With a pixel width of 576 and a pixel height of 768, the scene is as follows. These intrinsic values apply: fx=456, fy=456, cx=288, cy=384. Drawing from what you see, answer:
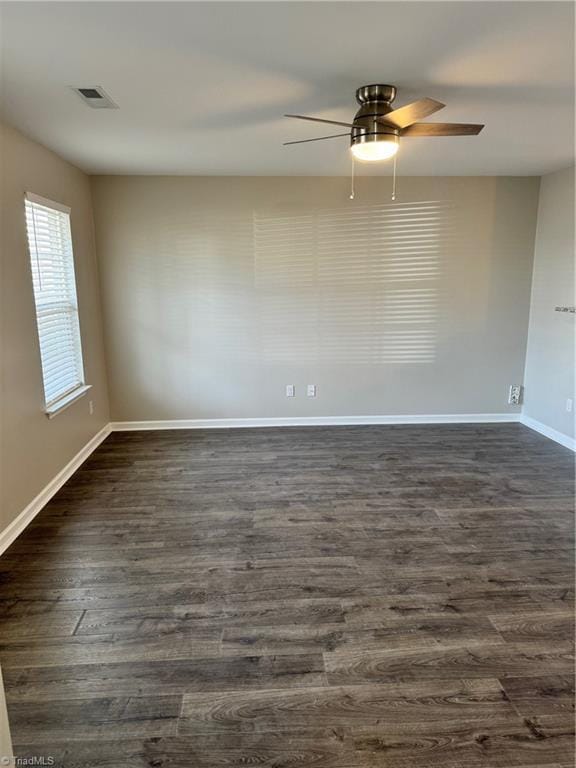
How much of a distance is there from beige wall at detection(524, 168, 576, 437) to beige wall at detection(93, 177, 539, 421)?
5.6 inches

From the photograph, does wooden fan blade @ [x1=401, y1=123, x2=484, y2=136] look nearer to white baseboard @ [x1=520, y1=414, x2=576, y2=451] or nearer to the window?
the window

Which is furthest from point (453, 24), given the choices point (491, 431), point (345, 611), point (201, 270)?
point (491, 431)

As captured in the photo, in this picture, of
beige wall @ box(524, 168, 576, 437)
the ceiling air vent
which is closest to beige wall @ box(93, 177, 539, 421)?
beige wall @ box(524, 168, 576, 437)

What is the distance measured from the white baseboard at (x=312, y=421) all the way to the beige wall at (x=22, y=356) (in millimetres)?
1009

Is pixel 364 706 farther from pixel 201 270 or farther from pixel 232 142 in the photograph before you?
pixel 201 270

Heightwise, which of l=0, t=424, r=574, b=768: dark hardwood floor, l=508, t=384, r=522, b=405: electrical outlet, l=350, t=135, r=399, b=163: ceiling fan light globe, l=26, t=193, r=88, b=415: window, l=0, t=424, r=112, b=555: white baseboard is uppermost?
l=350, t=135, r=399, b=163: ceiling fan light globe

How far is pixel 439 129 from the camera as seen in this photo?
7.75 ft

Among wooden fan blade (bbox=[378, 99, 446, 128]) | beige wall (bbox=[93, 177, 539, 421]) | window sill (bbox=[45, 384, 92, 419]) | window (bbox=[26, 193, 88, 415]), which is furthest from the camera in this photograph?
beige wall (bbox=[93, 177, 539, 421])

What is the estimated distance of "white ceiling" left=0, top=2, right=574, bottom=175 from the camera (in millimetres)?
1661

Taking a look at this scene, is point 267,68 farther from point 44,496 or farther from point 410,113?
point 44,496

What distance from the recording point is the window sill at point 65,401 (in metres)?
3.35

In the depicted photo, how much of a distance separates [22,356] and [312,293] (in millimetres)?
2715

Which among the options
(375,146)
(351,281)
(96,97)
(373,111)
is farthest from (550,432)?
(96,97)

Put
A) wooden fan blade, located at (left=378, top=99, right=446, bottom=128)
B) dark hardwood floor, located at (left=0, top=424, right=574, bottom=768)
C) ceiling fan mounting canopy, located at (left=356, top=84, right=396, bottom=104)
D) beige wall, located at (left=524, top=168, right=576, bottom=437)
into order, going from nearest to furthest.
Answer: dark hardwood floor, located at (left=0, top=424, right=574, bottom=768) → wooden fan blade, located at (left=378, top=99, right=446, bottom=128) → ceiling fan mounting canopy, located at (left=356, top=84, right=396, bottom=104) → beige wall, located at (left=524, top=168, right=576, bottom=437)
